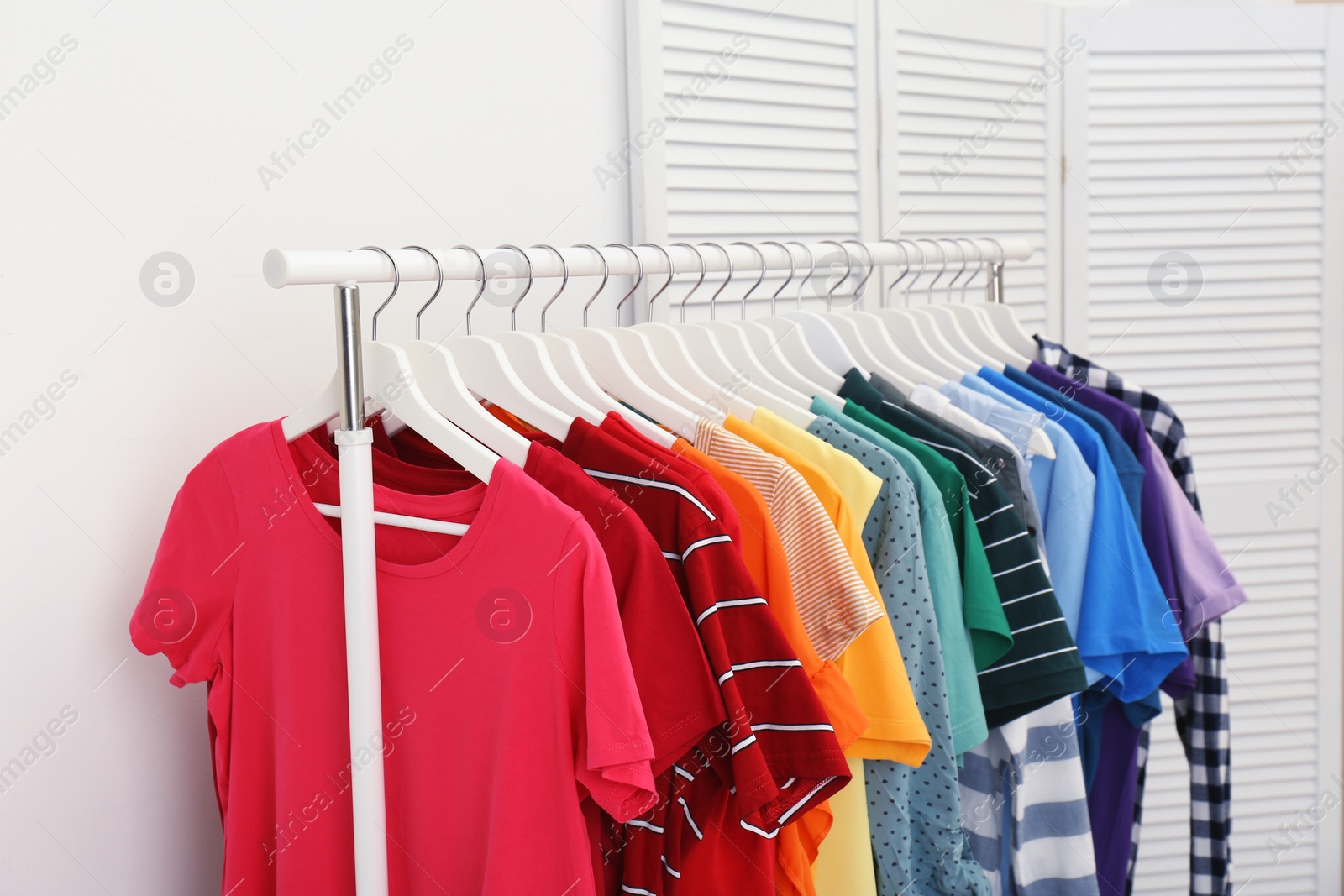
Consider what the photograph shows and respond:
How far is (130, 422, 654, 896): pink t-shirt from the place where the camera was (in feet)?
3.07

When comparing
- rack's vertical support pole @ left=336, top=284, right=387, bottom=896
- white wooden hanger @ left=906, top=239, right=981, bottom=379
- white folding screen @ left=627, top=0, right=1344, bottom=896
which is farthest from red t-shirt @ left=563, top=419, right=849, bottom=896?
white folding screen @ left=627, top=0, right=1344, bottom=896

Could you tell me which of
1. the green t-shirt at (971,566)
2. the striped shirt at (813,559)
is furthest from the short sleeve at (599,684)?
the green t-shirt at (971,566)

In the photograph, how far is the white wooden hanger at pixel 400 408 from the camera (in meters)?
0.98

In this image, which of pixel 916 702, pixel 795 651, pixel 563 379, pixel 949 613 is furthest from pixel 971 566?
pixel 563 379

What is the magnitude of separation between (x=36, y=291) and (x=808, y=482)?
0.86 metres

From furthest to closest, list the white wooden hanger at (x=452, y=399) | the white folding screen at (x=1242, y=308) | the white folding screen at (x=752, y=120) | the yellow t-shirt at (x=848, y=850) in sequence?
1. the white folding screen at (x=1242, y=308)
2. the white folding screen at (x=752, y=120)
3. the yellow t-shirt at (x=848, y=850)
4. the white wooden hanger at (x=452, y=399)

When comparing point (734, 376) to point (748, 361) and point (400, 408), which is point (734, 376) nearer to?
point (748, 361)

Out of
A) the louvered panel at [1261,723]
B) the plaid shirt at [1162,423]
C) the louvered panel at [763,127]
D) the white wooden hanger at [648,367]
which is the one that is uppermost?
the louvered panel at [763,127]

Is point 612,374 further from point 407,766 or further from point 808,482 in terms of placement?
point 407,766

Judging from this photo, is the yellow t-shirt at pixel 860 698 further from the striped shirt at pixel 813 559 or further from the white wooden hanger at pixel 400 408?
the white wooden hanger at pixel 400 408

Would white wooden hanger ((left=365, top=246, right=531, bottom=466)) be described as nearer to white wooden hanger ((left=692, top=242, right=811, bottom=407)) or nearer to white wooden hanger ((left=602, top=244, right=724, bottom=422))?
white wooden hanger ((left=602, top=244, right=724, bottom=422))

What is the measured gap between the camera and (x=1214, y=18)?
7.74 ft

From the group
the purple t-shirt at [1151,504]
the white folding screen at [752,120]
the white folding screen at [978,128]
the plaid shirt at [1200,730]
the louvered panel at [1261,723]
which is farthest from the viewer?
the louvered panel at [1261,723]

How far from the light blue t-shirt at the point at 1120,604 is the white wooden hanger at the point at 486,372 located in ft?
2.37
